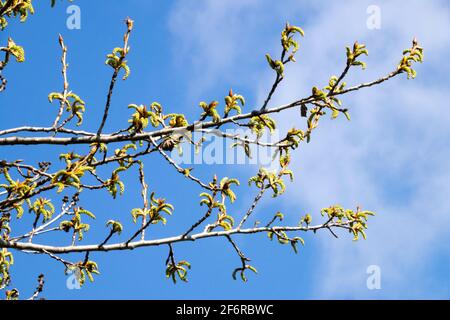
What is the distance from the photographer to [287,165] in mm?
6035

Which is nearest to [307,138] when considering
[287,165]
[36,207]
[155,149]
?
[287,165]

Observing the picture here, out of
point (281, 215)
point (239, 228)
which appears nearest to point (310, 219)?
point (281, 215)
